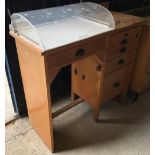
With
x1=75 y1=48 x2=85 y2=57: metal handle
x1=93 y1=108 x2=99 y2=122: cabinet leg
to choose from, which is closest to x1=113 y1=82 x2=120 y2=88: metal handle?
x1=93 y1=108 x2=99 y2=122: cabinet leg

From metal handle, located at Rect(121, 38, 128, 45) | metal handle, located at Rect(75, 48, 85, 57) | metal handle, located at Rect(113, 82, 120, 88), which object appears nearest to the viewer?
metal handle, located at Rect(75, 48, 85, 57)

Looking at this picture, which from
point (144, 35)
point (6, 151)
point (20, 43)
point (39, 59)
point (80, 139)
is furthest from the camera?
point (144, 35)

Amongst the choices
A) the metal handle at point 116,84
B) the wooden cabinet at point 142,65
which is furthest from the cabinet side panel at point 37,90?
the wooden cabinet at point 142,65

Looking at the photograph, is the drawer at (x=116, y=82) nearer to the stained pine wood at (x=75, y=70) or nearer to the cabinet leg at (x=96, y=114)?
the stained pine wood at (x=75, y=70)

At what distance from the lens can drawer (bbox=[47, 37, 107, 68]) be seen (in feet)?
4.03

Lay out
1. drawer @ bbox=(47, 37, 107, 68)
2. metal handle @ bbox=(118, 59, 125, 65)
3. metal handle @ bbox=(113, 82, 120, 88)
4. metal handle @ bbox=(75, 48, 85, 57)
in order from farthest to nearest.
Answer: metal handle @ bbox=(113, 82, 120, 88) → metal handle @ bbox=(118, 59, 125, 65) → metal handle @ bbox=(75, 48, 85, 57) → drawer @ bbox=(47, 37, 107, 68)

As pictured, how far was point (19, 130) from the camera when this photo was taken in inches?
70.9

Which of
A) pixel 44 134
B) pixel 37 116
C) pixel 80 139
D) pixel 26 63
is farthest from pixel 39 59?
pixel 80 139

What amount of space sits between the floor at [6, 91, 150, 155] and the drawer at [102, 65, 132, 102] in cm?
21

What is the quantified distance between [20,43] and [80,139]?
0.95 metres

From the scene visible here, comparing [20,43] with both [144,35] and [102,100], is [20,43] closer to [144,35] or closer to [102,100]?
[102,100]

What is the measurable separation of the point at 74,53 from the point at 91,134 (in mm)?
822

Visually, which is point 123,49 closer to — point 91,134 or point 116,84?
point 116,84

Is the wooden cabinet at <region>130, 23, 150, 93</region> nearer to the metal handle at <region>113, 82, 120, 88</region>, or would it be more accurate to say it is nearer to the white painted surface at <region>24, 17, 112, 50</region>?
the metal handle at <region>113, 82, 120, 88</region>
